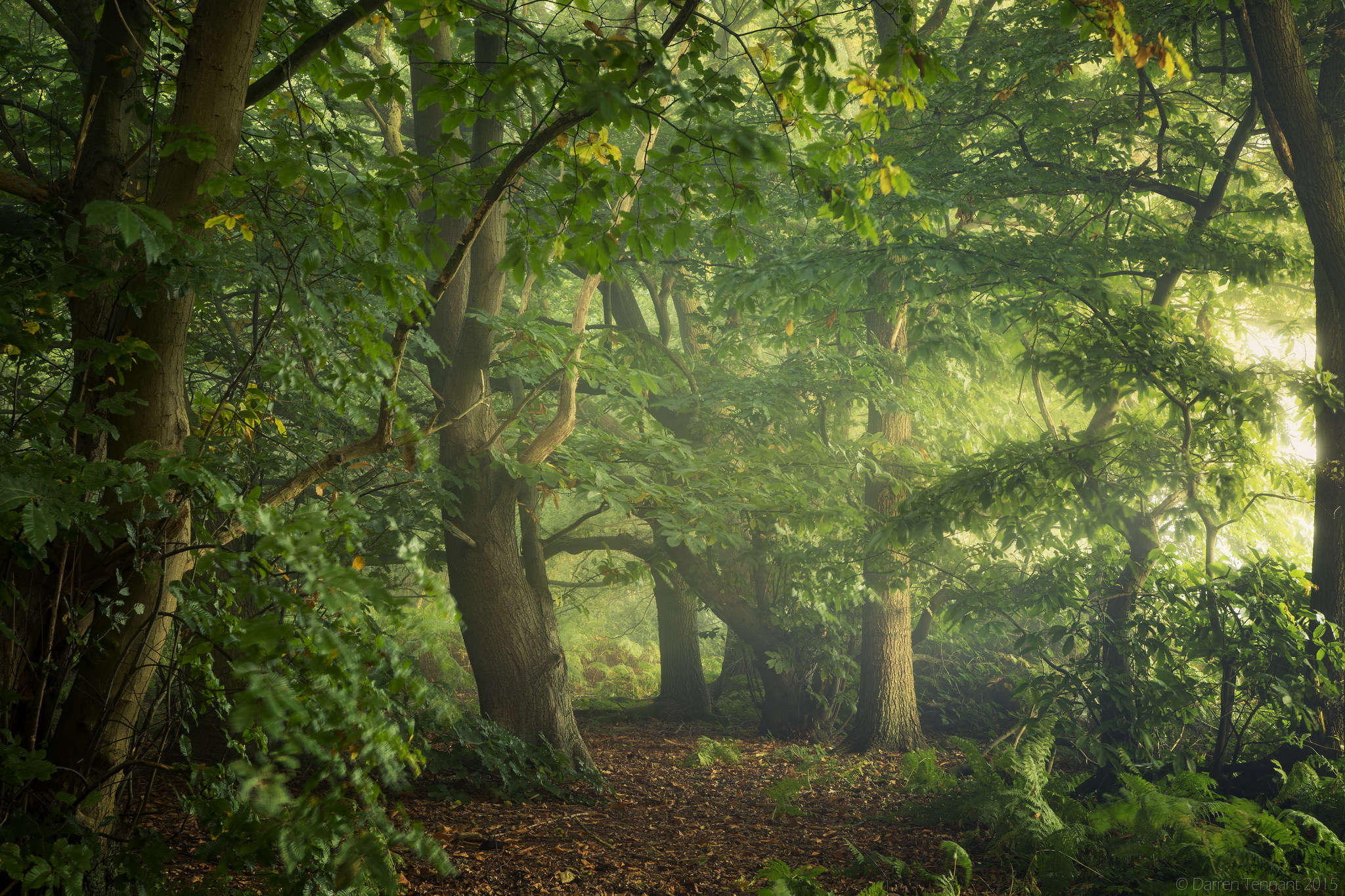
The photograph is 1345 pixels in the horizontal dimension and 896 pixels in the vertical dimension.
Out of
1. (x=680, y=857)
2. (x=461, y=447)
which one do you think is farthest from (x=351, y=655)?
(x=461, y=447)

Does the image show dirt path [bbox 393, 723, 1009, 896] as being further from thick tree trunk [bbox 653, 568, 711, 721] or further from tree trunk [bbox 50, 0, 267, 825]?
thick tree trunk [bbox 653, 568, 711, 721]

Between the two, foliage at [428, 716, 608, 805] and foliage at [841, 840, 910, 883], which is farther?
foliage at [428, 716, 608, 805]

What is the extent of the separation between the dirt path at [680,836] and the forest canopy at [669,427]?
14cm

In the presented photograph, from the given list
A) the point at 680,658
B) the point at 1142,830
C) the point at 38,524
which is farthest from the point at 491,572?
the point at 680,658

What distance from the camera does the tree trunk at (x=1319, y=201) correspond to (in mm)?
6051

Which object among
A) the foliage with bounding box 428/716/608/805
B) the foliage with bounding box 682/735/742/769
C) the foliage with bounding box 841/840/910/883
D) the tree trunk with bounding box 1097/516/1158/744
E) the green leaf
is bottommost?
the foliage with bounding box 682/735/742/769

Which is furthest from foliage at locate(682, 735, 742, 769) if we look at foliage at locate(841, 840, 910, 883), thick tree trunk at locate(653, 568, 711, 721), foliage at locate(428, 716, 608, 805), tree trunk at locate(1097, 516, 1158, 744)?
tree trunk at locate(1097, 516, 1158, 744)

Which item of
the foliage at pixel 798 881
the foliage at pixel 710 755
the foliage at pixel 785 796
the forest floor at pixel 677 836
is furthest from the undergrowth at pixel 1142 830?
the foliage at pixel 710 755

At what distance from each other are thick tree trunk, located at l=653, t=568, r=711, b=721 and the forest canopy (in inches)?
2.7

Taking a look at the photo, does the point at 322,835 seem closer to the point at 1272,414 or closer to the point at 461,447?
the point at 461,447

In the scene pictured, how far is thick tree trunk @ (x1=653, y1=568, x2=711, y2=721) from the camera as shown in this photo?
11.4 m

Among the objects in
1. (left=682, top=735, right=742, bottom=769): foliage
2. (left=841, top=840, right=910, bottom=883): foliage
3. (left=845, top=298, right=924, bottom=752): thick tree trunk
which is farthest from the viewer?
(left=845, top=298, right=924, bottom=752): thick tree trunk

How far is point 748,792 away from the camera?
721cm

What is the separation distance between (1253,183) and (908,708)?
7018 millimetres
